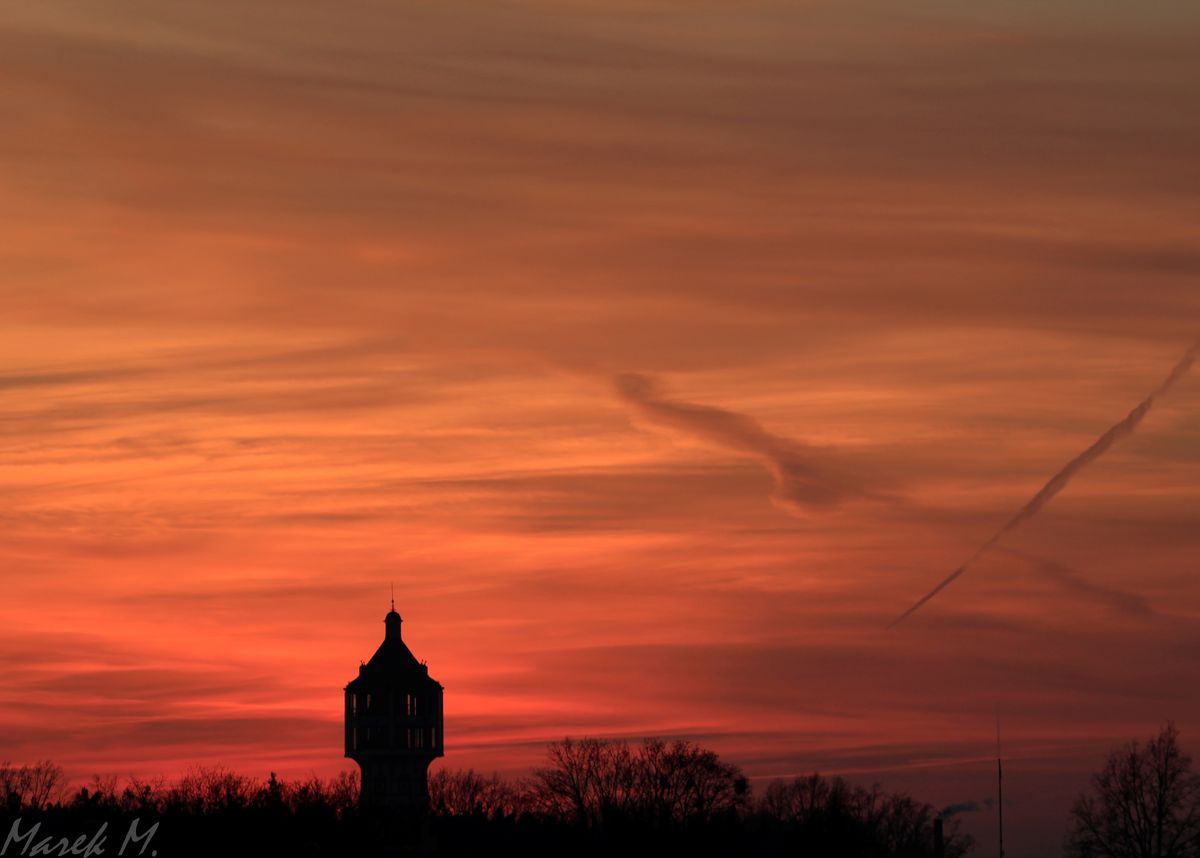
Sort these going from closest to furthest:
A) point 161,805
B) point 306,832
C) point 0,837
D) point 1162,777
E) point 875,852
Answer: point 0,837 → point 306,832 → point 1162,777 → point 161,805 → point 875,852

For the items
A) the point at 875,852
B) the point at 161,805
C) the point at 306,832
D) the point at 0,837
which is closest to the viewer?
the point at 0,837

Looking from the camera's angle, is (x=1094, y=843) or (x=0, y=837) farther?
(x=1094, y=843)

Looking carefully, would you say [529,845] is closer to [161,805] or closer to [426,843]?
[426,843]

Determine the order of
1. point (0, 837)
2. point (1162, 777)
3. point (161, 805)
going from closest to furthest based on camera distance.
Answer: point (0, 837)
point (1162, 777)
point (161, 805)

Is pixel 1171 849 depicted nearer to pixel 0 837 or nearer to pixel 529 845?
pixel 529 845

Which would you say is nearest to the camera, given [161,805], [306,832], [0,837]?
[0,837]

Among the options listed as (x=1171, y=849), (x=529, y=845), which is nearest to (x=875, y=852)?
(x=529, y=845)

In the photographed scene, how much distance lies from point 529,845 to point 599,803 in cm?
3569

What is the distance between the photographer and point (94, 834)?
125 m

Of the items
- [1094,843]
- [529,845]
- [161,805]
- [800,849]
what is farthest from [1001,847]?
[161,805]

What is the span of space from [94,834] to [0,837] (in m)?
4.98

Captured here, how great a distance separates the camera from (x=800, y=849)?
548 ft

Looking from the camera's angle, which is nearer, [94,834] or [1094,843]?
[94,834]

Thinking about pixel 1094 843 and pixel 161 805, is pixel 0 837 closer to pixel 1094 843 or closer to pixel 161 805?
pixel 161 805
